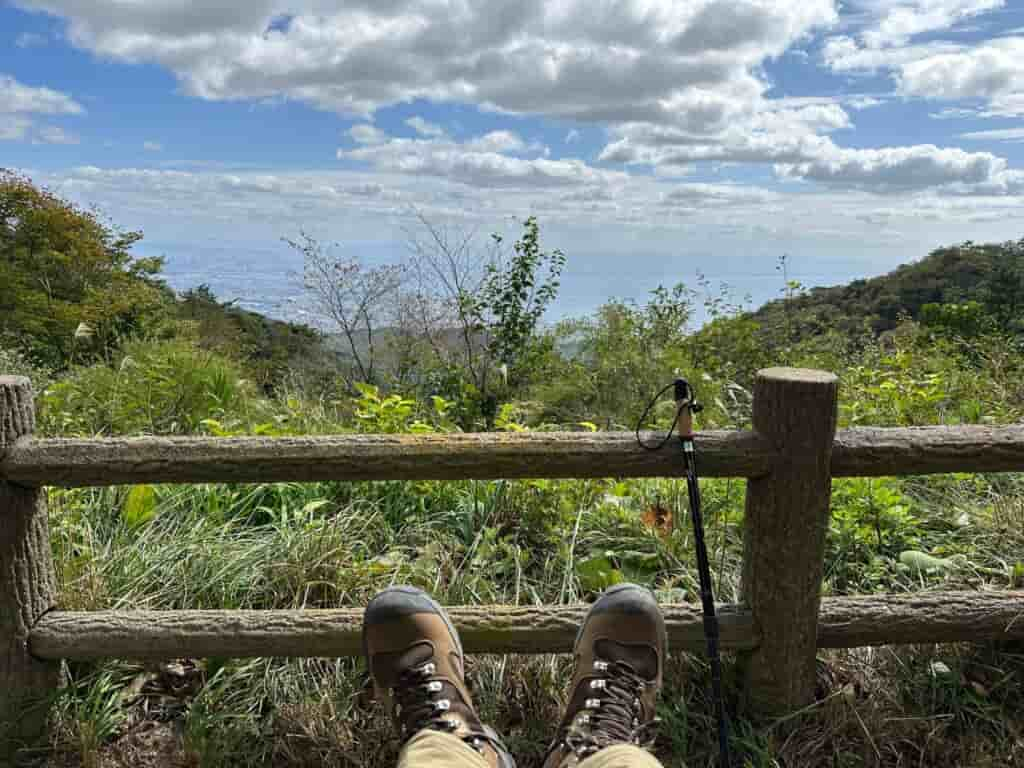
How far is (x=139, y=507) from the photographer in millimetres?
2895

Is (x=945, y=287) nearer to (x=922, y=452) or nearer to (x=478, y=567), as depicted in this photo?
(x=922, y=452)

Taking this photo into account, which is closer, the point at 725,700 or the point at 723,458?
the point at 723,458

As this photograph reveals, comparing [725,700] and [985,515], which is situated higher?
[985,515]

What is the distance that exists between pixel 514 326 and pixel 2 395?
6205 millimetres

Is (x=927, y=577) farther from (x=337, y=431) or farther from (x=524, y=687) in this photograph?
(x=337, y=431)

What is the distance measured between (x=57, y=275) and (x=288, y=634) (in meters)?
17.1

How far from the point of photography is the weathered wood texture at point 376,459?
2.07 metres

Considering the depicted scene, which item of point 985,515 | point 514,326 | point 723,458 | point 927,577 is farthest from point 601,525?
point 514,326

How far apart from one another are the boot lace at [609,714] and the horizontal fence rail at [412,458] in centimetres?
55

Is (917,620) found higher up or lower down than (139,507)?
lower down

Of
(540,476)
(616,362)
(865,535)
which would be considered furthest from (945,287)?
(540,476)

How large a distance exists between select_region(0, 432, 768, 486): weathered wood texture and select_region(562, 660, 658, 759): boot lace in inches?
21.9

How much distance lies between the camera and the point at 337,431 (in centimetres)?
389

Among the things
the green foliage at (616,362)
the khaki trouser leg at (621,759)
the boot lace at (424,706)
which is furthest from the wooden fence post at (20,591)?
the green foliage at (616,362)
